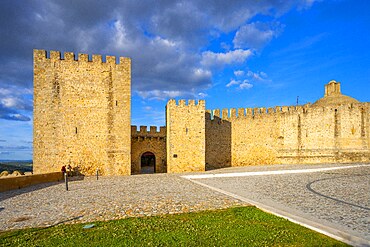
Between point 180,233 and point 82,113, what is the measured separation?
556 inches

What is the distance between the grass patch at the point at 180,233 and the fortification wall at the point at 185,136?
13198 millimetres

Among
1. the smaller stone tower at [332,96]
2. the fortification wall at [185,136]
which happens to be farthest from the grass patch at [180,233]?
the smaller stone tower at [332,96]

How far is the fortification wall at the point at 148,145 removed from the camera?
20344 mm

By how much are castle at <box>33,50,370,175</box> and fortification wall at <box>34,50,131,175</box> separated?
0.20 ft

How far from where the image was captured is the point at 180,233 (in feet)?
16.2

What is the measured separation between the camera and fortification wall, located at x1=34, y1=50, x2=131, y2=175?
52.9ft

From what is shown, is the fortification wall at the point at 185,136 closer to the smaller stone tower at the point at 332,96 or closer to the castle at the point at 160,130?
the castle at the point at 160,130

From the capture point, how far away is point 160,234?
193 inches

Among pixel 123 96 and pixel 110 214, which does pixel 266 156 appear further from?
pixel 110 214

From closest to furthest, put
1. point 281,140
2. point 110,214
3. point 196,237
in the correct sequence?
point 196,237, point 110,214, point 281,140

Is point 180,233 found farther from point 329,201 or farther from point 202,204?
point 329,201

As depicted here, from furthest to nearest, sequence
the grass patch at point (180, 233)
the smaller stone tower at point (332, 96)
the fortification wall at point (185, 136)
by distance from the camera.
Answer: the smaller stone tower at point (332, 96), the fortification wall at point (185, 136), the grass patch at point (180, 233)

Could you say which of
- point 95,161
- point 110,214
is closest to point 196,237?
point 110,214

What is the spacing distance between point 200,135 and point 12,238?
1598 centimetres
